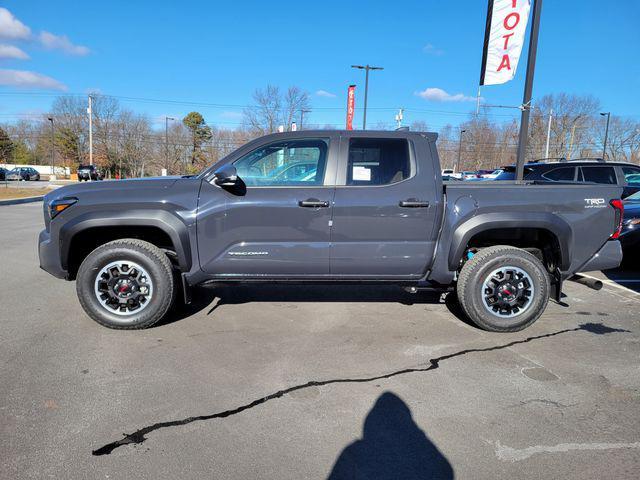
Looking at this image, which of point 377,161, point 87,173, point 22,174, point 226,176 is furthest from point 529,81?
point 22,174

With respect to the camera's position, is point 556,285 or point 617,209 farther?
point 556,285

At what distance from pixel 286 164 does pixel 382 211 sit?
107 centimetres

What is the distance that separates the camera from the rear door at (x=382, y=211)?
4207 mm

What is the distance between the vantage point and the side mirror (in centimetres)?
394

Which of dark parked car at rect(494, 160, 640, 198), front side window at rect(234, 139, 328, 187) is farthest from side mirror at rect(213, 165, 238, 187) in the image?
dark parked car at rect(494, 160, 640, 198)

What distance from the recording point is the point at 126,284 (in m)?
4.29

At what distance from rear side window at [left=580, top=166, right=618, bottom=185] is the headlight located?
986 centimetres

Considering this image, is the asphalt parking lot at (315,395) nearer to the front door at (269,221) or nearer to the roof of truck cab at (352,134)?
the front door at (269,221)

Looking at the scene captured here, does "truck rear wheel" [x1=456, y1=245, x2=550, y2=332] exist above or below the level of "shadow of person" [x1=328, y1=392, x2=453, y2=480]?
above

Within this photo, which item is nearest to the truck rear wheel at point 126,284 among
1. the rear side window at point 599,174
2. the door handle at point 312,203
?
the door handle at point 312,203

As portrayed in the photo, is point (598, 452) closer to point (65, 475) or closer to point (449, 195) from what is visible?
point (449, 195)

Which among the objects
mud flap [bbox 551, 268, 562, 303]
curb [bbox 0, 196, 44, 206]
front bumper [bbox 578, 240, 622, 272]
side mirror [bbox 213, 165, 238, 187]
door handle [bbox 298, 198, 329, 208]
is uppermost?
side mirror [bbox 213, 165, 238, 187]

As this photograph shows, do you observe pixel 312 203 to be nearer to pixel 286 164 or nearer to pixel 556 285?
pixel 286 164

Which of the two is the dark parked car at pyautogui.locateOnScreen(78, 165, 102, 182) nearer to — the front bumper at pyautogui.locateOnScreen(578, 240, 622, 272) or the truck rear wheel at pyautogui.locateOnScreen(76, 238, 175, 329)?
the truck rear wheel at pyautogui.locateOnScreen(76, 238, 175, 329)
